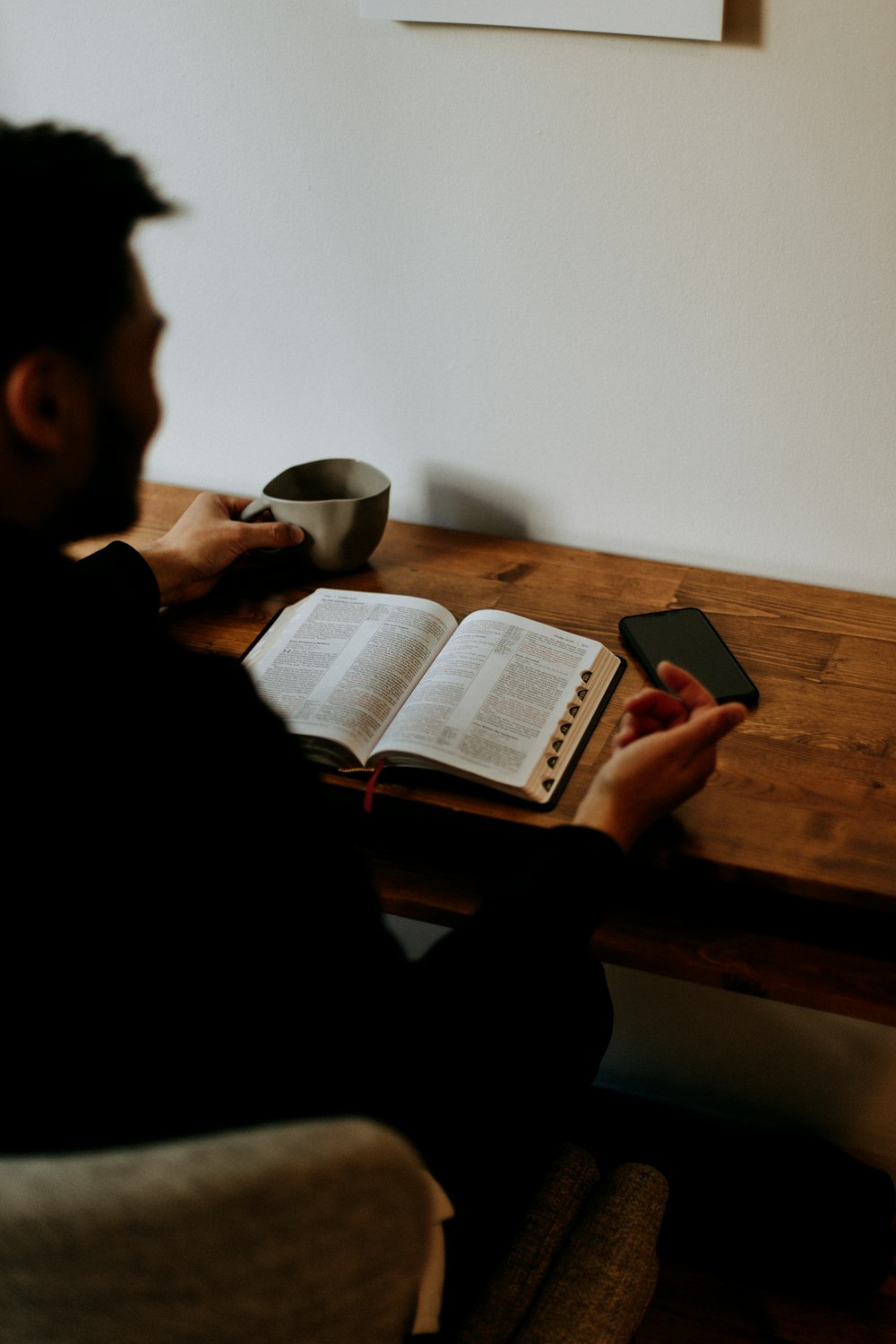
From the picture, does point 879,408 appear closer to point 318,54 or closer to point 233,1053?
Result: point 318,54

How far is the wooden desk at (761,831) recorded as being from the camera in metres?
0.95

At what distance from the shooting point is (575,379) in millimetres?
1320

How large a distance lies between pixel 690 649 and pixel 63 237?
27.9 inches

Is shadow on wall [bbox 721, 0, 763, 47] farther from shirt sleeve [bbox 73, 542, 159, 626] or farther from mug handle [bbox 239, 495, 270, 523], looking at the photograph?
shirt sleeve [bbox 73, 542, 159, 626]

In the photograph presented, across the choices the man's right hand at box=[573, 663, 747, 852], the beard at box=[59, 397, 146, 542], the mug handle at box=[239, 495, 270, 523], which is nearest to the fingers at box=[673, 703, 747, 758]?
the man's right hand at box=[573, 663, 747, 852]

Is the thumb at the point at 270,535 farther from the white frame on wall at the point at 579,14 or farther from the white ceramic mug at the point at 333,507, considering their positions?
the white frame on wall at the point at 579,14

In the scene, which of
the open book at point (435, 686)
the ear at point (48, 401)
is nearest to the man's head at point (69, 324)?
the ear at point (48, 401)

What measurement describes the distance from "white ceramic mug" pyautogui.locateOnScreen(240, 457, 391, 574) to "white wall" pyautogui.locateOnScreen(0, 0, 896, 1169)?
0.09 meters

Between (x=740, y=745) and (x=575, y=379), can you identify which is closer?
(x=740, y=745)

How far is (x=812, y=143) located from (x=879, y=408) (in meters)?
0.27

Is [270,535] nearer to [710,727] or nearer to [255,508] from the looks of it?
[255,508]

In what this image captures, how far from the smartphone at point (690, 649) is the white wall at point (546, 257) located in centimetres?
18

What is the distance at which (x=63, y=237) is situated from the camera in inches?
28.8

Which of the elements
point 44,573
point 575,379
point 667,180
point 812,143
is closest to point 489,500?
point 575,379
